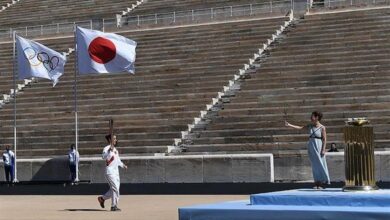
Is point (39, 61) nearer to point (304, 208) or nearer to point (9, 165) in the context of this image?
point (9, 165)

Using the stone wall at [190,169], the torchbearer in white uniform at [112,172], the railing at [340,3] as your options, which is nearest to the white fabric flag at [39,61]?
the stone wall at [190,169]

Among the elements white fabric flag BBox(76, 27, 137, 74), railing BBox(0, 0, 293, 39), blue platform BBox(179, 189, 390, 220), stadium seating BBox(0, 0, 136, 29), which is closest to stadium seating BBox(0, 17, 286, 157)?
railing BBox(0, 0, 293, 39)

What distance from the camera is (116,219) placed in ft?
41.9

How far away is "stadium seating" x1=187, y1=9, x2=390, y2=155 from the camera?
2278cm

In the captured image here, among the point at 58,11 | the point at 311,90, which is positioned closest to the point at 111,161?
the point at 311,90

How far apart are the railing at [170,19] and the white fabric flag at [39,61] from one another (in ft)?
36.3

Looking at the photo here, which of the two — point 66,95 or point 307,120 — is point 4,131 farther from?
point 307,120

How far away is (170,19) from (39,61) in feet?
45.6

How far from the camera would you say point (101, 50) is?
2155 centimetres

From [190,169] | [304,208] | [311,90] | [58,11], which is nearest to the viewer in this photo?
[304,208]

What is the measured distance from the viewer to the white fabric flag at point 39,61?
23172mm

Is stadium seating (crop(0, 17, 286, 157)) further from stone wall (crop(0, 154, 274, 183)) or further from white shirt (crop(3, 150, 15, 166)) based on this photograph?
stone wall (crop(0, 154, 274, 183))

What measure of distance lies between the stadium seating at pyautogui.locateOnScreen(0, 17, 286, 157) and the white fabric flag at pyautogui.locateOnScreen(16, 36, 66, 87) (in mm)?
2904

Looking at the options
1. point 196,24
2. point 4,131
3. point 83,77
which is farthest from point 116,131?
point 196,24
